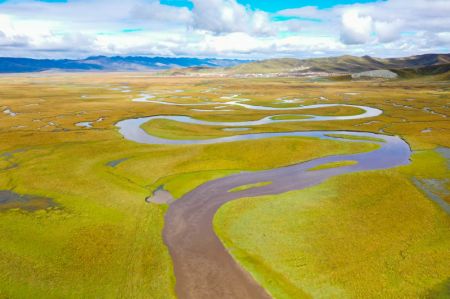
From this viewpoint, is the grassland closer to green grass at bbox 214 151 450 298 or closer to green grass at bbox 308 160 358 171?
green grass at bbox 214 151 450 298

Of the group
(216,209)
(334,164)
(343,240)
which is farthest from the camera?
(334,164)

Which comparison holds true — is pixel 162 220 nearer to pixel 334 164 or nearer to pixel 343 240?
pixel 343 240

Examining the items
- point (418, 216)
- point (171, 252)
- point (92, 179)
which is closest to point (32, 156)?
point (92, 179)

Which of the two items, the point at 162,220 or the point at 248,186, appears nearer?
the point at 162,220

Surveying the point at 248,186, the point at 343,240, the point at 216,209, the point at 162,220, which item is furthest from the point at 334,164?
the point at 162,220

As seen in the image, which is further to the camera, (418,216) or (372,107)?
(372,107)

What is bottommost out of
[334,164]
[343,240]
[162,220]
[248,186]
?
[162,220]

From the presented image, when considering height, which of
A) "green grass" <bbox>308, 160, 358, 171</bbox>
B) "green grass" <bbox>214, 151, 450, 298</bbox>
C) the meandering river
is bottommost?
the meandering river

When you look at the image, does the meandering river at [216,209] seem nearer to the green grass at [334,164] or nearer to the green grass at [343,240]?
the green grass at [334,164]

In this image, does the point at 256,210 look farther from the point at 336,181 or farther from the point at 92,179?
the point at 92,179

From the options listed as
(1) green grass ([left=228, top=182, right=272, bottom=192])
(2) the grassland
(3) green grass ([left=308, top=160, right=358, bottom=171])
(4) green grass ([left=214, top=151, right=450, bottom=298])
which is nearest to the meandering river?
(1) green grass ([left=228, top=182, right=272, bottom=192])

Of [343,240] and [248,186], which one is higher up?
[343,240]
